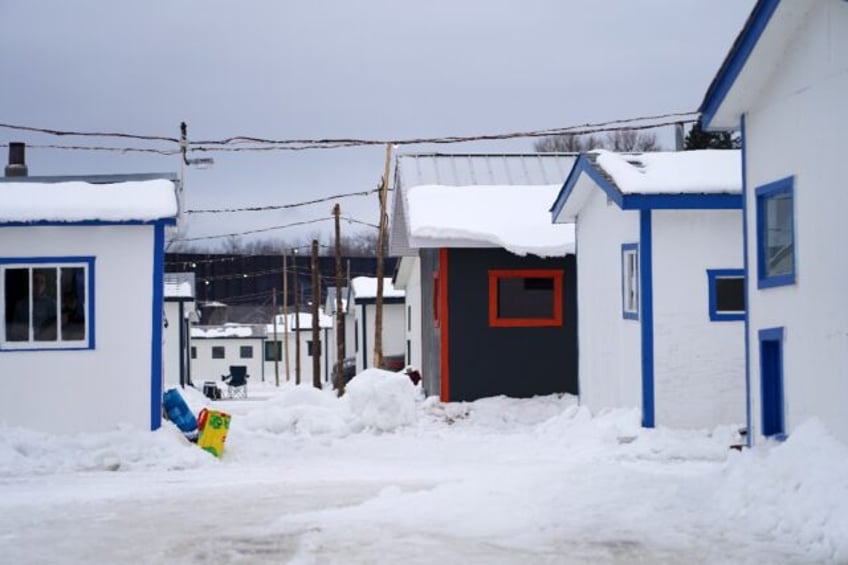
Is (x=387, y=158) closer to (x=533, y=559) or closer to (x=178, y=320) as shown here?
(x=178, y=320)

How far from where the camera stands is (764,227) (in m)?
13.9

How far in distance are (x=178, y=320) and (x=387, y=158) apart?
1049 cm

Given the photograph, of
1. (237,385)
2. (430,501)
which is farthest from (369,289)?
(430,501)

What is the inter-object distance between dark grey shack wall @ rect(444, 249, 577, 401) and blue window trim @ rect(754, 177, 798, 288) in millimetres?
12287

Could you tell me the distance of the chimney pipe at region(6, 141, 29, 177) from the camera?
24609mm

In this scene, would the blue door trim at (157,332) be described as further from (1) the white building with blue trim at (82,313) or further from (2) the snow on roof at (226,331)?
(2) the snow on roof at (226,331)

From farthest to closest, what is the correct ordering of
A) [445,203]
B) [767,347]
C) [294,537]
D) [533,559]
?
1. [445,203]
2. [767,347]
3. [294,537]
4. [533,559]

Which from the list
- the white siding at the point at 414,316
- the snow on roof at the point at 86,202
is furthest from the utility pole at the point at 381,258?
the snow on roof at the point at 86,202

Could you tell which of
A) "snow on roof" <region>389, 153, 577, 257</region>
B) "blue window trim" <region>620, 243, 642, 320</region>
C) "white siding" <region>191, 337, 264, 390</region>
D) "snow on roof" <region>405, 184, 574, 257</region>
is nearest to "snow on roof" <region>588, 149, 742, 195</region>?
"blue window trim" <region>620, 243, 642, 320</region>

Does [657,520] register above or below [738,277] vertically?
below

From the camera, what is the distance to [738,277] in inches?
728

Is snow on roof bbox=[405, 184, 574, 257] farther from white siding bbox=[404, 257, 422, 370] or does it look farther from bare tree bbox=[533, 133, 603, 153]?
bare tree bbox=[533, 133, 603, 153]

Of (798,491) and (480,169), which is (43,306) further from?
(480,169)

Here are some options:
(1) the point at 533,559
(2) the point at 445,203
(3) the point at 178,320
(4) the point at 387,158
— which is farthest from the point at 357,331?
(1) the point at 533,559
